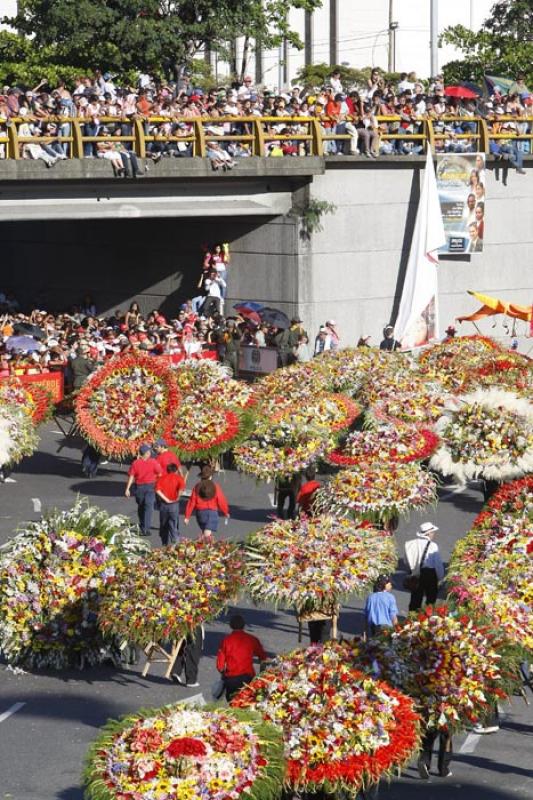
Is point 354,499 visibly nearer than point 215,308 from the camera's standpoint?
Yes

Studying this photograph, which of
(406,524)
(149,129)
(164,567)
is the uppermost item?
(149,129)

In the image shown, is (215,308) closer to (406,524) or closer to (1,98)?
(1,98)

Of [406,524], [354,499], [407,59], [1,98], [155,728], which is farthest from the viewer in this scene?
[407,59]

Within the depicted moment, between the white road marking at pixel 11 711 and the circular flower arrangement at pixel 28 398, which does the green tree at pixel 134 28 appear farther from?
the white road marking at pixel 11 711

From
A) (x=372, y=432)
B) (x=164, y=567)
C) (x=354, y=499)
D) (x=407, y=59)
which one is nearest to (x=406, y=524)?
(x=372, y=432)

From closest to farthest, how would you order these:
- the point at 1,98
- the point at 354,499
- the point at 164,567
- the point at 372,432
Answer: the point at 164,567, the point at 354,499, the point at 372,432, the point at 1,98

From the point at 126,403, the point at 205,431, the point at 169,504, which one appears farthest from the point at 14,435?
the point at 169,504

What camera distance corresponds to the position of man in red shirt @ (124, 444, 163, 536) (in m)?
20.9

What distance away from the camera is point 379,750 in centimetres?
1096

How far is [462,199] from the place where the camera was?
3819cm

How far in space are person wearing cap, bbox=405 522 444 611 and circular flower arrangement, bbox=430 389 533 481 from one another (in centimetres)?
470

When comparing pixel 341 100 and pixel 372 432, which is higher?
pixel 341 100

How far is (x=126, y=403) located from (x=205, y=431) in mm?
1520

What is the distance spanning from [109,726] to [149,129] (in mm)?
23710
